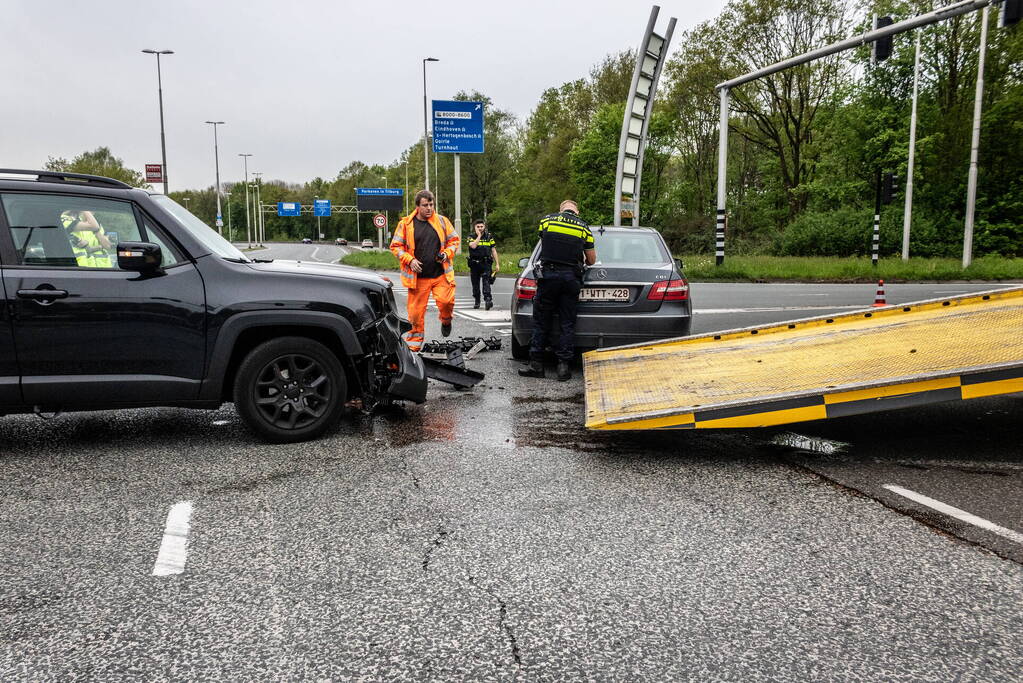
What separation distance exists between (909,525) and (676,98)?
156 ft

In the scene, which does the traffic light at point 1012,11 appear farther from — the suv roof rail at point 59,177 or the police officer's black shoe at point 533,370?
the suv roof rail at point 59,177

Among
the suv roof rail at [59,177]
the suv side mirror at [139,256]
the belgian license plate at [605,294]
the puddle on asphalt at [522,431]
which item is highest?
the suv roof rail at [59,177]

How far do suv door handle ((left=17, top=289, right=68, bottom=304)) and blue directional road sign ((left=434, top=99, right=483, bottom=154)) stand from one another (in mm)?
32351

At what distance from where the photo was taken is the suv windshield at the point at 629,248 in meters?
8.19

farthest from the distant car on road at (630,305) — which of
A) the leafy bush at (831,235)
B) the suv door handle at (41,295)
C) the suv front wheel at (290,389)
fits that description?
the leafy bush at (831,235)

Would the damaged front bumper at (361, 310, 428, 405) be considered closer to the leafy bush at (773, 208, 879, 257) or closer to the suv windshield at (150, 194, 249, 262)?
the suv windshield at (150, 194, 249, 262)

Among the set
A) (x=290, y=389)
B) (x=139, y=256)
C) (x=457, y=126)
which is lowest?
(x=290, y=389)

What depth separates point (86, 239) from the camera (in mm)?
4934

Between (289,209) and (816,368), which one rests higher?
(289,209)

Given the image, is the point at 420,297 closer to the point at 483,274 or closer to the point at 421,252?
the point at 421,252

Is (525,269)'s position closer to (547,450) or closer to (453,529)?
(547,450)

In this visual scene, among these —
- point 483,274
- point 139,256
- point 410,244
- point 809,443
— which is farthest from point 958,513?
point 483,274

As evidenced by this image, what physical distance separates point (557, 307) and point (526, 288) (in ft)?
1.72

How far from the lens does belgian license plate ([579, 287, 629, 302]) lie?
25.4ft
